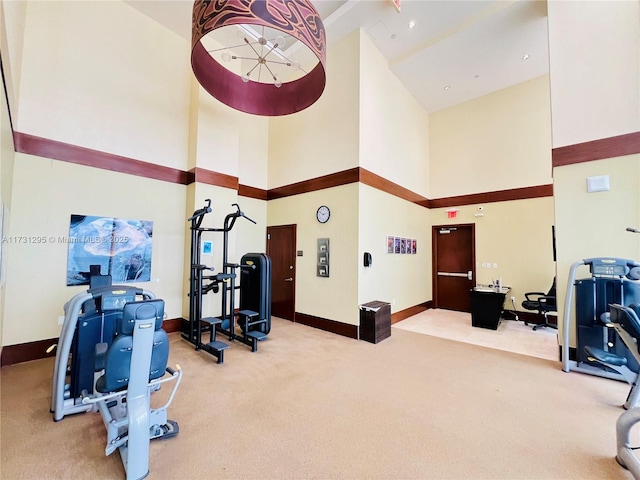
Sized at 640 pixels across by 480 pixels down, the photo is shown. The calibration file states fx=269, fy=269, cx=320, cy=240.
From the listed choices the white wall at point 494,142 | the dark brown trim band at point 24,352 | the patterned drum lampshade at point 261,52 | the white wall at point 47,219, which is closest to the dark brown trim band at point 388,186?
the white wall at point 494,142

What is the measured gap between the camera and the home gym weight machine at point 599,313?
318cm

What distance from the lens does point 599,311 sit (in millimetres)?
3391

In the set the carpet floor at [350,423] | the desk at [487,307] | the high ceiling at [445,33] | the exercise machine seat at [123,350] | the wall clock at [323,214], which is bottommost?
the carpet floor at [350,423]

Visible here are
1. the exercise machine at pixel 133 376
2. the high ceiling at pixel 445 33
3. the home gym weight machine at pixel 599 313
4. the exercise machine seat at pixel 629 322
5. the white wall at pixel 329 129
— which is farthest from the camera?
the white wall at pixel 329 129

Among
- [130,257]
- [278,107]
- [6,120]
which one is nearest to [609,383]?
[278,107]

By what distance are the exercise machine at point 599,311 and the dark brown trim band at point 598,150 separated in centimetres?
142

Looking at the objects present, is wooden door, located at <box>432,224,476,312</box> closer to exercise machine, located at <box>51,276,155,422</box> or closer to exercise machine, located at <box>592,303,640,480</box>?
exercise machine, located at <box>592,303,640,480</box>

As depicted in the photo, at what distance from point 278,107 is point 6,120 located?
3245mm

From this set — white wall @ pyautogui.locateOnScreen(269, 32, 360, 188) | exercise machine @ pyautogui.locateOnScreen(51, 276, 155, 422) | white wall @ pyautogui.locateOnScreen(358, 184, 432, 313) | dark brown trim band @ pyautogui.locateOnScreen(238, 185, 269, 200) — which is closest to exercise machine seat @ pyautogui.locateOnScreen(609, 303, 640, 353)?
white wall @ pyautogui.locateOnScreen(358, 184, 432, 313)

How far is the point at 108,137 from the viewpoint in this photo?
178 inches

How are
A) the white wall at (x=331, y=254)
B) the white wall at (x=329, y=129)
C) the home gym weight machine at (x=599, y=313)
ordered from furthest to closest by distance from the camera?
the white wall at (x=329, y=129) < the white wall at (x=331, y=254) < the home gym weight machine at (x=599, y=313)

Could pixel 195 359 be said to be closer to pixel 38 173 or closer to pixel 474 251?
pixel 38 173

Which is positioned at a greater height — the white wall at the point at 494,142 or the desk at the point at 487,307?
the white wall at the point at 494,142

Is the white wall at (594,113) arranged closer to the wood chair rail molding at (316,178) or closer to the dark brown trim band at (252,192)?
the wood chair rail molding at (316,178)
